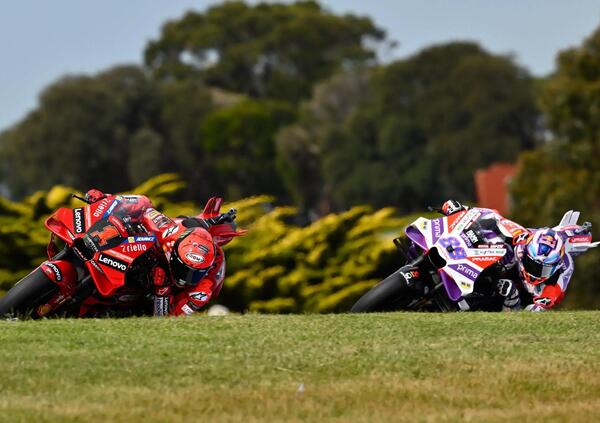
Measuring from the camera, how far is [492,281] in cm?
1418

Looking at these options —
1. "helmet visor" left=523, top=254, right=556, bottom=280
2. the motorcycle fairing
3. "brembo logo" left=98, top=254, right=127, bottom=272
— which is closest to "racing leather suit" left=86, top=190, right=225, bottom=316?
the motorcycle fairing

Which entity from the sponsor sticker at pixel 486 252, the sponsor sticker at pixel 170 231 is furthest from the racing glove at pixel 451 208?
the sponsor sticker at pixel 170 231

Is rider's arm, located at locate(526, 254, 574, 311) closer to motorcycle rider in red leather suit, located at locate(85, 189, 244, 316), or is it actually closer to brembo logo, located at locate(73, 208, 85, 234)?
motorcycle rider in red leather suit, located at locate(85, 189, 244, 316)

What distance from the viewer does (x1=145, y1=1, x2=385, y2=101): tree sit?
123m

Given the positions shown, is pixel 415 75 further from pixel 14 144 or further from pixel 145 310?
pixel 145 310

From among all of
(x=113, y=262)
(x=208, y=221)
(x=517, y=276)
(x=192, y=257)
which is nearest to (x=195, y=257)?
(x=192, y=257)

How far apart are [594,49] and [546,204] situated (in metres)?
6.24

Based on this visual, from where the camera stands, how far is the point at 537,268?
46.0 ft

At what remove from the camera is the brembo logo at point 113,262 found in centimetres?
1316

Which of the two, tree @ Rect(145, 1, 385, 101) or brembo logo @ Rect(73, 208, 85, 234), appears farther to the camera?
tree @ Rect(145, 1, 385, 101)

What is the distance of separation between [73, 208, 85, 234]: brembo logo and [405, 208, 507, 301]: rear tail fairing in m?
3.10

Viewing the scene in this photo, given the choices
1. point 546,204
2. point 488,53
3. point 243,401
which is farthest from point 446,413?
point 488,53

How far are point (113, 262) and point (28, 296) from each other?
777 mm

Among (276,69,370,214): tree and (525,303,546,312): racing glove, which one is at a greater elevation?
(276,69,370,214): tree
